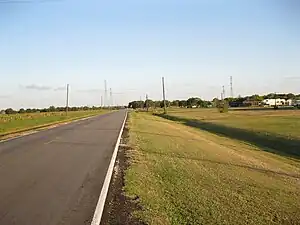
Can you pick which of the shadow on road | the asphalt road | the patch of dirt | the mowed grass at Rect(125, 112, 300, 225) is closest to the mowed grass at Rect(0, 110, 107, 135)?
the asphalt road

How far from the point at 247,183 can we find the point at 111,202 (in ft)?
13.3

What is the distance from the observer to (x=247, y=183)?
32.1 feet

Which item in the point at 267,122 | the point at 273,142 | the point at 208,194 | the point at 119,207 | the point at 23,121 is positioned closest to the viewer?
the point at 119,207

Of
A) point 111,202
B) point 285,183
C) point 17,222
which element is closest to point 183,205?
point 111,202

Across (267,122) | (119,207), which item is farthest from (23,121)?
(119,207)

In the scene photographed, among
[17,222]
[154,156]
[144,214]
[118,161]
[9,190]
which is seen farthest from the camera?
[154,156]

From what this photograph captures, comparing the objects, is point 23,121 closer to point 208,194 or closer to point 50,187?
point 50,187

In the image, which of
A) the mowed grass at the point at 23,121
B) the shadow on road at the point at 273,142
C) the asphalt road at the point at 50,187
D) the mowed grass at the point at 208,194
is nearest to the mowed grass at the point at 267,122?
the shadow on road at the point at 273,142

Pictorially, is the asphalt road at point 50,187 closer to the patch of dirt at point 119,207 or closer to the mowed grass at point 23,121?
the patch of dirt at point 119,207

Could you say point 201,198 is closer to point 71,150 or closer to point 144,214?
point 144,214

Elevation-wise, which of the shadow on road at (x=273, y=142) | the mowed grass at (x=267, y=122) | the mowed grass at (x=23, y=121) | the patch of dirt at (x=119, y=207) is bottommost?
the shadow on road at (x=273, y=142)

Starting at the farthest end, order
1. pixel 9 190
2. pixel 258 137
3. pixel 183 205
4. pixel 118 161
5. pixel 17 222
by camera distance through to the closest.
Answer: pixel 258 137, pixel 118 161, pixel 9 190, pixel 183 205, pixel 17 222

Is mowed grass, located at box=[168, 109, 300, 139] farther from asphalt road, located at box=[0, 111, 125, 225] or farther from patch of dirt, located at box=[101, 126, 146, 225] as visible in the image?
patch of dirt, located at box=[101, 126, 146, 225]

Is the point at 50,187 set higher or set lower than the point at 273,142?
higher
